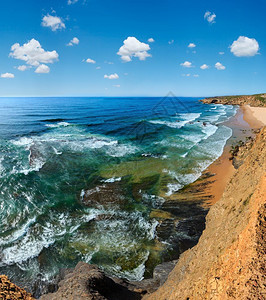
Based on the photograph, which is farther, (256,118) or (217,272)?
(256,118)

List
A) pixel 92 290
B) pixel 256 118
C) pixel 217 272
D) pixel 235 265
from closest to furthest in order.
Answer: pixel 235 265, pixel 217 272, pixel 92 290, pixel 256 118

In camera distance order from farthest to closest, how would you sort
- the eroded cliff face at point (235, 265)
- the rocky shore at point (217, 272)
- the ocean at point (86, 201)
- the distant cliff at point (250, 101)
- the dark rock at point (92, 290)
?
the distant cliff at point (250, 101), the ocean at point (86, 201), the dark rock at point (92, 290), the rocky shore at point (217, 272), the eroded cliff face at point (235, 265)

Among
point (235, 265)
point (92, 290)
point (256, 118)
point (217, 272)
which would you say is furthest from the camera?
point (256, 118)

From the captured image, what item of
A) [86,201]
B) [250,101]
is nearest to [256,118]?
[86,201]

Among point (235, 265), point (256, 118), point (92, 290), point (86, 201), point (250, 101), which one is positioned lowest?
point (86, 201)

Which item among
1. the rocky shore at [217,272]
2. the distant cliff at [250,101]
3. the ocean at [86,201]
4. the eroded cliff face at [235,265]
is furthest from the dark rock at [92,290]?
the distant cliff at [250,101]

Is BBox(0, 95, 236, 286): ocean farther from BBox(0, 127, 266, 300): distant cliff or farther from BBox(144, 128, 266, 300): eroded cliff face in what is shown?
BBox(144, 128, 266, 300): eroded cliff face

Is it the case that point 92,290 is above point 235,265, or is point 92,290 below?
below

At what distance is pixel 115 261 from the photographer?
344 inches

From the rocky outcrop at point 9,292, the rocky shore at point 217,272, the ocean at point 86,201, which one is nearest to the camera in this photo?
the rocky shore at point 217,272

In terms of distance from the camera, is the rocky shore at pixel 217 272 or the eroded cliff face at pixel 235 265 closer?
the eroded cliff face at pixel 235 265

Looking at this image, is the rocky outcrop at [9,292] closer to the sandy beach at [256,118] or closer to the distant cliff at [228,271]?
the distant cliff at [228,271]

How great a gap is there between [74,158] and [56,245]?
13.3 metres

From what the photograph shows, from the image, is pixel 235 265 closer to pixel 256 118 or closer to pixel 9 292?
pixel 9 292
